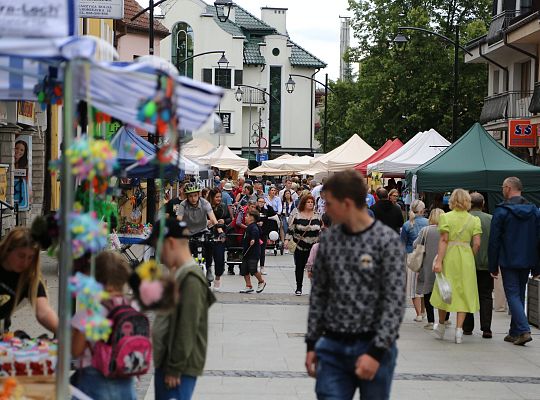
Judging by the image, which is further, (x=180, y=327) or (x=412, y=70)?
(x=412, y=70)

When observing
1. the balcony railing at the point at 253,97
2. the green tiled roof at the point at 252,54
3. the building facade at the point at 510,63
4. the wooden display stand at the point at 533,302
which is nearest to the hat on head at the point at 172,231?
the wooden display stand at the point at 533,302

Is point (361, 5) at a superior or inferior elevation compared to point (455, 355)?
superior

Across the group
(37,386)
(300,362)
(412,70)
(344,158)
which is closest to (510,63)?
(344,158)

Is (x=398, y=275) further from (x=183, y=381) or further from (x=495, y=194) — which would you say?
(x=495, y=194)

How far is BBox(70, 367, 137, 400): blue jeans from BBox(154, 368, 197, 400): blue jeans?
0.34m

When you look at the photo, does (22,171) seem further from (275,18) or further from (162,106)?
(275,18)

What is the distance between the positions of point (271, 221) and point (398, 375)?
12.1 meters

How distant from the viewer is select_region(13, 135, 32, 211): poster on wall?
69.9ft

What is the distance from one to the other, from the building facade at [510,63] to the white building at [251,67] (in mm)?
36107

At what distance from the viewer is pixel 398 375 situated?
34.2 ft

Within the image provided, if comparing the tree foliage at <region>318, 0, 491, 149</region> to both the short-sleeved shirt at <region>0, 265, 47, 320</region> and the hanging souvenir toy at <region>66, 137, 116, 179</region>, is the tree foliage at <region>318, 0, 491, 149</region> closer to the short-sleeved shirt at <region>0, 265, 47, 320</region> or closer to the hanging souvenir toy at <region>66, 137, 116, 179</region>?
the short-sleeved shirt at <region>0, 265, 47, 320</region>

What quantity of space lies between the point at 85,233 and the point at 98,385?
116 cm

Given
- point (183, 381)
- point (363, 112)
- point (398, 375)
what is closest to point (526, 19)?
point (363, 112)

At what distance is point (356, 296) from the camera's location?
564cm
